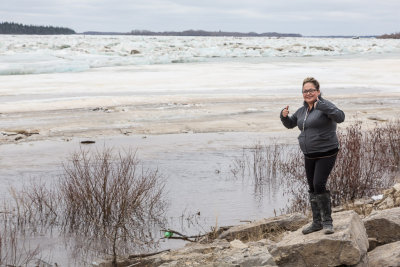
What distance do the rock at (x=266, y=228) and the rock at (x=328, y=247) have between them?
1.68 m

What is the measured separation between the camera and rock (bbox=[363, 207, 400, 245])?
20.4 ft

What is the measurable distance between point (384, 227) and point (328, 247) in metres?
1.20

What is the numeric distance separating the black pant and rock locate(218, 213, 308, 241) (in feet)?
6.67

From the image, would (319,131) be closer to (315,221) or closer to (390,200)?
(315,221)

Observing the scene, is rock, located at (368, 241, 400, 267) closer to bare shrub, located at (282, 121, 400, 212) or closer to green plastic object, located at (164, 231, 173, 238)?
green plastic object, located at (164, 231, 173, 238)

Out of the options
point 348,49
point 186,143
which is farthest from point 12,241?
point 348,49

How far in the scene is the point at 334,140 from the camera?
5430mm

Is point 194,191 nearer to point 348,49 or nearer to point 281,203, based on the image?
point 281,203

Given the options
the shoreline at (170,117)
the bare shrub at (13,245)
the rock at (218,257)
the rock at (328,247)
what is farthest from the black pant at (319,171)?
the shoreline at (170,117)

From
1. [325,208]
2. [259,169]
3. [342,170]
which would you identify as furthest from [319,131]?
[259,169]

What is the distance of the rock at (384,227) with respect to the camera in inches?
244

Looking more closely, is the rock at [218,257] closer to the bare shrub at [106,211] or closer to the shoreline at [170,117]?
the bare shrub at [106,211]

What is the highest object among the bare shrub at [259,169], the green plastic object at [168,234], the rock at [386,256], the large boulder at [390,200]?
the rock at [386,256]

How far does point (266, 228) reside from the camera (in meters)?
7.62
